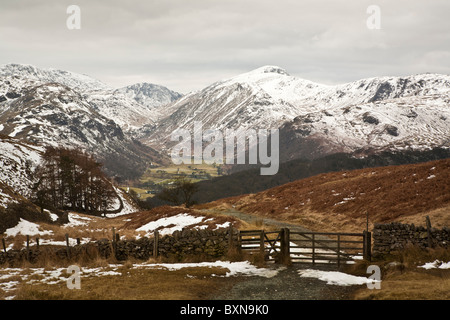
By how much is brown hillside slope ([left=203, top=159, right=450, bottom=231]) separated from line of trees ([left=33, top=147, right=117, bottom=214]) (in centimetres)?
6002

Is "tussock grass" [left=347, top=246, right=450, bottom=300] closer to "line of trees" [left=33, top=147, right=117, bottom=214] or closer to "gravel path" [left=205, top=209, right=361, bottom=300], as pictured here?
"gravel path" [left=205, top=209, right=361, bottom=300]

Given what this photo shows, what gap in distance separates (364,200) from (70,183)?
278 ft

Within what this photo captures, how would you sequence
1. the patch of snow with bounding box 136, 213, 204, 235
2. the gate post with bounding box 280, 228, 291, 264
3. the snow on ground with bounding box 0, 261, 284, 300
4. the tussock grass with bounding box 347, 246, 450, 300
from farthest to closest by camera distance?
the patch of snow with bounding box 136, 213, 204, 235 → the gate post with bounding box 280, 228, 291, 264 → the snow on ground with bounding box 0, 261, 284, 300 → the tussock grass with bounding box 347, 246, 450, 300

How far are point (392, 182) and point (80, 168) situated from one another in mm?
93923

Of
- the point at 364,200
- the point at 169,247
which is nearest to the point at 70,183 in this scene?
the point at 364,200

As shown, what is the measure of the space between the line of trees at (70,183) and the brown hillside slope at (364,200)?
2363 inches

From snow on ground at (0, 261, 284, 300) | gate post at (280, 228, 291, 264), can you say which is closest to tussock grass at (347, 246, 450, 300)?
gate post at (280, 228, 291, 264)

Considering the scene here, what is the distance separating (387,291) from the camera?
1780 centimetres

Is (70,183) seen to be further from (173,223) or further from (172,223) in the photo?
(173,223)

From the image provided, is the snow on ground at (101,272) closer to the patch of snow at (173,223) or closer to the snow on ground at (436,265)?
the snow on ground at (436,265)

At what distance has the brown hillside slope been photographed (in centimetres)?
3697

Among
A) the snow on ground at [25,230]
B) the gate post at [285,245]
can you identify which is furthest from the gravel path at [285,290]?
the snow on ground at [25,230]
